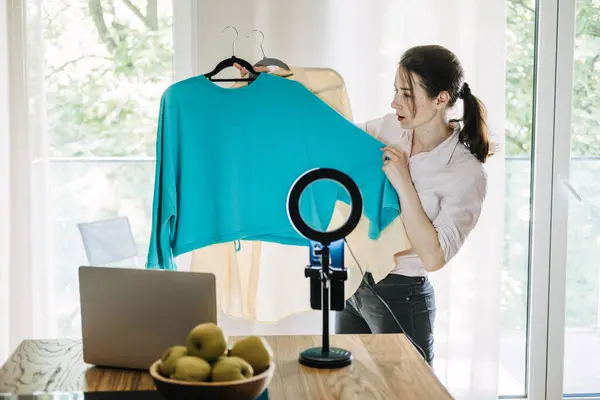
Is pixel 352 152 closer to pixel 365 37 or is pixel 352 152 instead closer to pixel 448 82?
pixel 448 82

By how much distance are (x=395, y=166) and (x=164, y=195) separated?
2.21 ft

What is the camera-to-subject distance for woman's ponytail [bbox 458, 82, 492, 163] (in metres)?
2.22

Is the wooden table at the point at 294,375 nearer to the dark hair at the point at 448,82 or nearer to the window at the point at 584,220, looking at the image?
the dark hair at the point at 448,82

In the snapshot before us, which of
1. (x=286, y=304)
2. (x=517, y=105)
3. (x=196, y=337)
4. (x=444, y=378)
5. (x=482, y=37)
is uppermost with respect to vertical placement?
(x=482, y=37)

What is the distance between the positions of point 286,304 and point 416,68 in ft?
2.83

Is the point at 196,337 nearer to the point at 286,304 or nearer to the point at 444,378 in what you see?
the point at 286,304

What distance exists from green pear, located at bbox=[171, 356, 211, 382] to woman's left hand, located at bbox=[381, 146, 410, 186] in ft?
3.40

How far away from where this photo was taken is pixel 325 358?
62.9 inches

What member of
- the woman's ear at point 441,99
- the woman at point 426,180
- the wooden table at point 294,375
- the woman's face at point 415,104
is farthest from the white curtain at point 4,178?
the woman's ear at point 441,99

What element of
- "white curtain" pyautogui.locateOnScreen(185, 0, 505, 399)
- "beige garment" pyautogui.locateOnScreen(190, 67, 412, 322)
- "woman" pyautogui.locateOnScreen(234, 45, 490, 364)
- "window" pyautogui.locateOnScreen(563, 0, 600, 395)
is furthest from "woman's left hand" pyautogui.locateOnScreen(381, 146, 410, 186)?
"window" pyautogui.locateOnScreen(563, 0, 600, 395)

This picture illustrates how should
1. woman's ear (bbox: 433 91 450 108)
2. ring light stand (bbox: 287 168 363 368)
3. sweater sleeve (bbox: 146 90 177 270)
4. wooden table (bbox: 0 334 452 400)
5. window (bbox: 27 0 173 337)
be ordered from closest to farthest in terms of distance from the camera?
1. wooden table (bbox: 0 334 452 400)
2. ring light stand (bbox: 287 168 363 368)
3. sweater sleeve (bbox: 146 90 177 270)
4. woman's ear (bbox: 433 91 450 108)
5. window (bbox: 27 0 173 337)

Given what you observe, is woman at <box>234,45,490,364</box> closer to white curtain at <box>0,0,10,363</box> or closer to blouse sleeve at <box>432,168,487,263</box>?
blouse sleeve at <box>432,168,487,263</box>

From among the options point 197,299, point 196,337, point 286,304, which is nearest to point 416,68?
point 286,304

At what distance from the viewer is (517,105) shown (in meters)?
3.14
